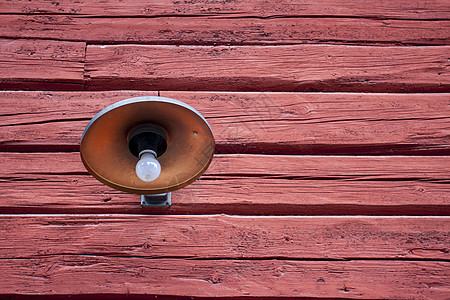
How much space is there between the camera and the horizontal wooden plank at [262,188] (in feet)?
6.31

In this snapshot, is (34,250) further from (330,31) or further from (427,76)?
(427,76)

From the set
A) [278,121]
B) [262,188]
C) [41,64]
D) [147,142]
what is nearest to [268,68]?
[278,121]

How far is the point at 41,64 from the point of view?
2.14m

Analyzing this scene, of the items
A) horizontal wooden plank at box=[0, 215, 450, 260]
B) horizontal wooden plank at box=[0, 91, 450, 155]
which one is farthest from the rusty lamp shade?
horizontal wooden plank at box=[0, 91, 450, 155]

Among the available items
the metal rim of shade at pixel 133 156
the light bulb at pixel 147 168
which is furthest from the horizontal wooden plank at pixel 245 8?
the light bulb at pixel 147 168

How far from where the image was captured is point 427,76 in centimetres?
219

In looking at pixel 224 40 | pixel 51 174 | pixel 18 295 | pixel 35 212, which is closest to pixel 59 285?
pixel 18 295

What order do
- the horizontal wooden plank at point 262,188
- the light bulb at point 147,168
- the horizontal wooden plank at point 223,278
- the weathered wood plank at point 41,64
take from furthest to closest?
1. the weathered wood plank at point 41,64
2. the horizontal wooden plank at point 262,188
3. the horizontal wooden plank at point 223,278
4. the light bulb at point 147,168

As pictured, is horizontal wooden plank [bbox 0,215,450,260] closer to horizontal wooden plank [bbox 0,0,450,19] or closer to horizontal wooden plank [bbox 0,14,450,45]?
horizontal wooden plank [bbox 0,14,450,45]

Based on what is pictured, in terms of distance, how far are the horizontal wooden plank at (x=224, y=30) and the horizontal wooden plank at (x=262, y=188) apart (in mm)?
674

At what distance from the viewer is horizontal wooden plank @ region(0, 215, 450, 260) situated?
185cm

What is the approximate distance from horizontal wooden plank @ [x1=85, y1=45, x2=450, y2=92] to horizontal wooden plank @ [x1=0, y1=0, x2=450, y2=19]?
9.0 inches

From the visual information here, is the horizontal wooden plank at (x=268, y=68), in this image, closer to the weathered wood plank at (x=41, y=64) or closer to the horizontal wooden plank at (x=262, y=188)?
the weathered wood plank at (x=41, y=64)

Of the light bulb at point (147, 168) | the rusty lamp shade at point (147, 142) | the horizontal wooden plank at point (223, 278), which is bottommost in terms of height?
the horizontal wooden plank at point (223, 278)
